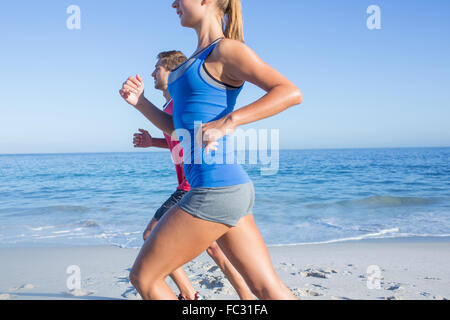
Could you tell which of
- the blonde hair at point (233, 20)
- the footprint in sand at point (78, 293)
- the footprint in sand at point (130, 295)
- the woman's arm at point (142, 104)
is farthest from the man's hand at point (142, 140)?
the footprint in sand at point (78, 293)

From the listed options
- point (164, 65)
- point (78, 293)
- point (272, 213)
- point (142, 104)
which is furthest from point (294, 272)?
point (272, 213)

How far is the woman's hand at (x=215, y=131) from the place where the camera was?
148 centimetres

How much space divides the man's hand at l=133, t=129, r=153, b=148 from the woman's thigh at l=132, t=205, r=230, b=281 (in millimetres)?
1298

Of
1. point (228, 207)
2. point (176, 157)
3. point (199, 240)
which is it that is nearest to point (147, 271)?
point (199, 240)

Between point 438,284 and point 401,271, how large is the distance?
52 cm

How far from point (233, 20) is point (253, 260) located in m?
1.07

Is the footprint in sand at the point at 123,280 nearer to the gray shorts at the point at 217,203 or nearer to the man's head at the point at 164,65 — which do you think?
the man's head at the point at 164,65

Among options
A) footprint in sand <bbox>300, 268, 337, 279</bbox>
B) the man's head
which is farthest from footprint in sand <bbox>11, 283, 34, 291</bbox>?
footprint in sand <bbox>300, 268, 337, 279</bbox>

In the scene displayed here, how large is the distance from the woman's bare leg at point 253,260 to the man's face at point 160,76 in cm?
217

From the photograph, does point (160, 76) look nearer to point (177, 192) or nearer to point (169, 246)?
point (177, 192)

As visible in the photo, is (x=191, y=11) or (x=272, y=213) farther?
(x=272, y=213)

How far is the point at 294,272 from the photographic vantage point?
14.9 ft

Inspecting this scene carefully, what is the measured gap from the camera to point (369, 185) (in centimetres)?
1570
